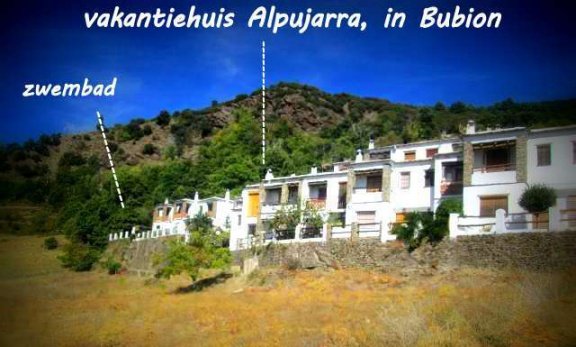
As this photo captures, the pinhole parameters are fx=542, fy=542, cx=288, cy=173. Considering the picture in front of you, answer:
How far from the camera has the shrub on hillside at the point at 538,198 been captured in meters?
20.8

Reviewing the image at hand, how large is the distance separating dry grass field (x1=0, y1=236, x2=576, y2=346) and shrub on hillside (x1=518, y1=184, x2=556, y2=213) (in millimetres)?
4031

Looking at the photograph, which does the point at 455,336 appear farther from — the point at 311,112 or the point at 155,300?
the point at 311,112

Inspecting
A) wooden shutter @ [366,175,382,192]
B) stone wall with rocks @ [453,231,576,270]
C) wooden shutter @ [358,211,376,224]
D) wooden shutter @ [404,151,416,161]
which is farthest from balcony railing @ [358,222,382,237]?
wooden shutter @ [404,151,416,161]

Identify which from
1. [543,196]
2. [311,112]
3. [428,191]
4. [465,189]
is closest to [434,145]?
[428,191]

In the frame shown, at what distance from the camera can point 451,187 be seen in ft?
88.0

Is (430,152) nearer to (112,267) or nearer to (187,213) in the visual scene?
(112,267)

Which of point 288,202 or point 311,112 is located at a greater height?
point 311,112

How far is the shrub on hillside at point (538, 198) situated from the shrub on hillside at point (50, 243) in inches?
1274

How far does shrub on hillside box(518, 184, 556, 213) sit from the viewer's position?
20.8m

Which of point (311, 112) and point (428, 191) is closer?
point (428, 191)

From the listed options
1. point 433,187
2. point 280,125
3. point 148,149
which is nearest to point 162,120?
point 148,149

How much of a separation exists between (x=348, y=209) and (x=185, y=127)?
7457 centimetres

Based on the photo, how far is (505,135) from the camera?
78.1 feet

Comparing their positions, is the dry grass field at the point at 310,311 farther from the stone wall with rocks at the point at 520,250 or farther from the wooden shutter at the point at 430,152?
the wooden shutter at the point at 430,152
